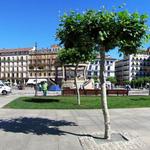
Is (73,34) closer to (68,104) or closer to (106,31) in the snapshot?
(106,31)

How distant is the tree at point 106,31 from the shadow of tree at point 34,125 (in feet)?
7.84

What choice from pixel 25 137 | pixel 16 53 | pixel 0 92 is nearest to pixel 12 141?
pixel 25 137

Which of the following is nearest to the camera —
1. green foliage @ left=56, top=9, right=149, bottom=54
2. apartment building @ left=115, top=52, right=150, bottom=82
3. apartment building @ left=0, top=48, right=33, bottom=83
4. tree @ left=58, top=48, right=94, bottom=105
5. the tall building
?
green foliage @ left=56, top=9, right=149, bottom=54

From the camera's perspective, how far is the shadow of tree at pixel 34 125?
40.5ft

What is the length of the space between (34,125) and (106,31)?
5.00m

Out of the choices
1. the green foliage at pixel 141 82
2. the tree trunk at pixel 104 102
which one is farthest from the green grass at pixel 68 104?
the green foliage at pixel 141 82

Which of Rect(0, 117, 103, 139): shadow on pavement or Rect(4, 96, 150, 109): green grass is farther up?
Rect(4, 96, 150, 109): green grass

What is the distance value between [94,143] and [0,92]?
3658cm

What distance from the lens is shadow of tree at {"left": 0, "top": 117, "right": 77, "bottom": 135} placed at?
12336mm

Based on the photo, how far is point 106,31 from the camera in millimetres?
10758

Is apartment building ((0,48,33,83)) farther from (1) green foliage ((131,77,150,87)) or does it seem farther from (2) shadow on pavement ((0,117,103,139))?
(2) shadow on pavement ((0,117,103,139))

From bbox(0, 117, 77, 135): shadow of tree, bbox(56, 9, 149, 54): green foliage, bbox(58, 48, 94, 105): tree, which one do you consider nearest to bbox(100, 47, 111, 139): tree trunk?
bbox(56, 9, 149, 54): green foliage

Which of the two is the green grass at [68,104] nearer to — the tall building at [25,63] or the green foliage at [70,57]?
the green foliage at [70,57]

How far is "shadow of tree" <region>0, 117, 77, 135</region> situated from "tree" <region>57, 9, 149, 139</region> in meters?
2.39
